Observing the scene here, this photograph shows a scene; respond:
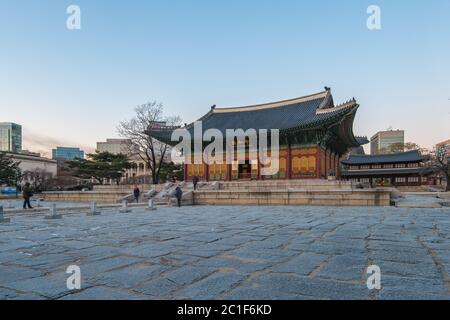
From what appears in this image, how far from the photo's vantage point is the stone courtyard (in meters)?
2.84

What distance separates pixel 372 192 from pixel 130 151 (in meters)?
28.4

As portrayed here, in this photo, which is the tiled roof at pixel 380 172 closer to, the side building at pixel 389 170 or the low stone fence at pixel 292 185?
the side building at pixel 389 170

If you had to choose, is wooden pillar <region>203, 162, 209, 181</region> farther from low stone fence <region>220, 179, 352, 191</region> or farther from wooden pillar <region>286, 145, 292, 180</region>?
wooden pillar <region>286, 145, 292, 180</region>

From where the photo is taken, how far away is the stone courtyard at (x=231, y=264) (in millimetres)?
2840

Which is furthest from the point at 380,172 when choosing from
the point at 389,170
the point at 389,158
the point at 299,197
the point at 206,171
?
the point at 299,197

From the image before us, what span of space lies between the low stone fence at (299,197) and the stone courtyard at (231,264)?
26.6ft

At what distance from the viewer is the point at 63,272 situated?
3619mm

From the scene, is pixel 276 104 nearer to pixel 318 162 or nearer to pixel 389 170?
pixel 318 162

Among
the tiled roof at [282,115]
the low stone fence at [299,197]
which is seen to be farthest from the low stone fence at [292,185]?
the tiled roof at [282,115]

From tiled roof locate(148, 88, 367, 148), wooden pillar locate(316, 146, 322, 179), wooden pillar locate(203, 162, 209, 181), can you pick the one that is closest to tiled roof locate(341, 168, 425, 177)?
tiled roof locate(148, 88, 367, 148)

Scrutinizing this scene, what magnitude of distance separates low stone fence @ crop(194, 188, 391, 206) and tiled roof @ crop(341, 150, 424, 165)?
35372 mm

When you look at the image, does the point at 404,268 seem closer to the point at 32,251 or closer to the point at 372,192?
the point at 32,251

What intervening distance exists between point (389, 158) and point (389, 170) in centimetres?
317
